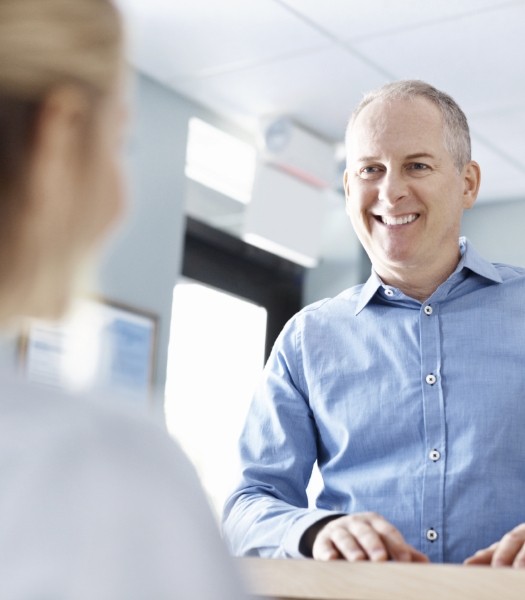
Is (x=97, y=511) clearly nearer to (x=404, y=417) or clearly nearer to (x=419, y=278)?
(x=404, y=417)

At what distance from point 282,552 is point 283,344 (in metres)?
0.45

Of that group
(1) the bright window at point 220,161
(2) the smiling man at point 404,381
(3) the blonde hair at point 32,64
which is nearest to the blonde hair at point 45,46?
(3) the blonde hair at point 32,64

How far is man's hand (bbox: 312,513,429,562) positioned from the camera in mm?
1200

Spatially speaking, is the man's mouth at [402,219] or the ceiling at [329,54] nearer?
the man's mouth at [402,219]

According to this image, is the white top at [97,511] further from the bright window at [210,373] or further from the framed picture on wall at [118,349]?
the bright window at [210,373]

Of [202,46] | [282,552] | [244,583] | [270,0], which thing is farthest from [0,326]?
[202,46]

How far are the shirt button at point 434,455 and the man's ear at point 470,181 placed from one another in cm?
49

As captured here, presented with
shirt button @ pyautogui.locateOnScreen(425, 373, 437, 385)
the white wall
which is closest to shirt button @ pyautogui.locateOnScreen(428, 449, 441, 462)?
shirt button @ pyautogui.locateOnScreen(425, 373, 437, 385)

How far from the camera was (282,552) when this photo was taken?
1406 mm

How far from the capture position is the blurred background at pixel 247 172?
3.47 meters

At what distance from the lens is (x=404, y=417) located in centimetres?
164

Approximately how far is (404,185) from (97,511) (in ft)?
4.63

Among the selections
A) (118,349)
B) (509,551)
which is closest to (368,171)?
(509,551)

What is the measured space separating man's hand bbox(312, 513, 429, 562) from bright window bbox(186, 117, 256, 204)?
3.07m
